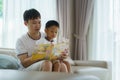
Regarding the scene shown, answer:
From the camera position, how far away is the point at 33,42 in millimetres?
2297

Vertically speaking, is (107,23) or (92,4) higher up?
(92,4)

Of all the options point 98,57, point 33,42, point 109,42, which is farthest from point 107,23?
point 33,42

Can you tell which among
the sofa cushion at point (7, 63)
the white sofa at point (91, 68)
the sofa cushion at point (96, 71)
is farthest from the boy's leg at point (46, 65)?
the sofa cushion at point (96, 71)

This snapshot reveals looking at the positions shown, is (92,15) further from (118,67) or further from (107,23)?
(118,67)

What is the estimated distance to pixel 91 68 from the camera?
3350mm

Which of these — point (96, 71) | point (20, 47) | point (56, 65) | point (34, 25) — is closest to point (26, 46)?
point (20, 47)

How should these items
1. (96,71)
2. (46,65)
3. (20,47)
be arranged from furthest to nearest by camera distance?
(96,71)
(20,47)
(46,65)

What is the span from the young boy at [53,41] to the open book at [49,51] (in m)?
0.04

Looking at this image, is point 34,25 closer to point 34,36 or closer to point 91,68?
point 34,36

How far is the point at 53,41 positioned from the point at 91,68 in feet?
3.79

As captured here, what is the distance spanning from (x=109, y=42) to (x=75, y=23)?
0.80m

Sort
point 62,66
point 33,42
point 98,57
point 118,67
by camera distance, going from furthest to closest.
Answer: point 98,57 → point 118,67 → point 33,42 → point 62,66

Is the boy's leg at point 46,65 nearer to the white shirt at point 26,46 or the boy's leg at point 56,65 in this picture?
the boy's leg at point 56,65

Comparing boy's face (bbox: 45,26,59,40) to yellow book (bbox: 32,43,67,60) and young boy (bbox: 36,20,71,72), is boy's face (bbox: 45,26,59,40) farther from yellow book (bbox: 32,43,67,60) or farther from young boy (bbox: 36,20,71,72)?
yellow book (bbox: 32,43,67,60)
